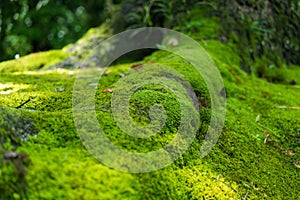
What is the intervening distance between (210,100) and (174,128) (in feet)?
3.41

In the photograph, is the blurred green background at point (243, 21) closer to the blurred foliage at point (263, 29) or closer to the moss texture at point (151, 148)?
the blurred foliage at point (263, 29)

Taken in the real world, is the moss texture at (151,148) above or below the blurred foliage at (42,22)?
above

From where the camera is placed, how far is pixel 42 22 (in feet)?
37.3

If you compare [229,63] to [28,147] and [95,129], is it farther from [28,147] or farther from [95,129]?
[28,147]

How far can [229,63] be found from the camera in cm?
488

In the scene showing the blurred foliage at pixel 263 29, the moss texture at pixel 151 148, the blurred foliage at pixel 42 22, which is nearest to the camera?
the moss texture at pixel 151 148

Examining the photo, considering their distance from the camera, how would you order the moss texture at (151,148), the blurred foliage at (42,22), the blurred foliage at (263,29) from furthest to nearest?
the blurred foliage at (42,22) → the blurred foliage at (263,29) → the moss texture at (151,148)

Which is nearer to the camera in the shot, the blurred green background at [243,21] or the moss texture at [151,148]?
the moss texture at [151,148]

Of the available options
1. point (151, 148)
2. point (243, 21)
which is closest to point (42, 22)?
point (243, 21)

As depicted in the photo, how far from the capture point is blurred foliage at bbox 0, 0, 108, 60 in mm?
10344

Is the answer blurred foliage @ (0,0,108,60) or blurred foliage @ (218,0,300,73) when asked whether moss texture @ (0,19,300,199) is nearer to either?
blurred foliage @ (218,0,300,73)

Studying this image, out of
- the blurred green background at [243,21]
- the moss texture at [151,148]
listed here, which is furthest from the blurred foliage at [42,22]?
the moss texture at [151,148]

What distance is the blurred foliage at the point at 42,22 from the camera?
10.3 meters

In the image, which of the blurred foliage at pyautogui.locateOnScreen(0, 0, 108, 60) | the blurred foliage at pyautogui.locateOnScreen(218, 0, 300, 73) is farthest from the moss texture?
the blurred foliage at pyautogui.locateOnScreen(0, 0, 108, 60)
